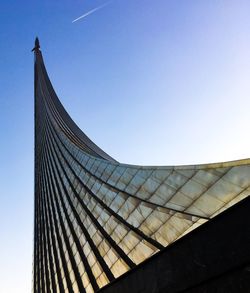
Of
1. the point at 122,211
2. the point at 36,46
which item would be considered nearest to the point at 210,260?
the point at 122,211

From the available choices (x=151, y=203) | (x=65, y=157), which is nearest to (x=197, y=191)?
(x=151, y=203)

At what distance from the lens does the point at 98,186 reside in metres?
20.2

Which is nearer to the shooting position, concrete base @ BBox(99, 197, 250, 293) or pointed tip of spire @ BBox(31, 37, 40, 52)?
concrete base @ BBox(99, 197, 250, 293)

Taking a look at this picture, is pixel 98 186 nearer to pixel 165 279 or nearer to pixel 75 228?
pixel 75 228

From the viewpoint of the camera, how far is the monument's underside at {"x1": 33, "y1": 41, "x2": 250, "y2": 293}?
10.2 meters

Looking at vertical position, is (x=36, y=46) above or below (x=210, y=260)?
above

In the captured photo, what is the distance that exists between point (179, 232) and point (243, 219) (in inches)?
238

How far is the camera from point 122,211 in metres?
15.5

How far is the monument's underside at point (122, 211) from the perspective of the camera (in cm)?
1018

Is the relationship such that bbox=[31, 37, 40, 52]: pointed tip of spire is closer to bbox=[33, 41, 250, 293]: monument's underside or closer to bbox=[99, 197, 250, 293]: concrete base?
bbox=[33, 41, 250, 293]: monument's underside

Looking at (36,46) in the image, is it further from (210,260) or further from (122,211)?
(210,260)

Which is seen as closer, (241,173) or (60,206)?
(241,173)

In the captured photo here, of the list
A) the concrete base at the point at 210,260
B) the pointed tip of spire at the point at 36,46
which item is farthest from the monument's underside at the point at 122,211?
the pointed tip of spire at the point at 36,46

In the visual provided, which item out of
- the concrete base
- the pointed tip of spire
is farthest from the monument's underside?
the pointed tip of spire
